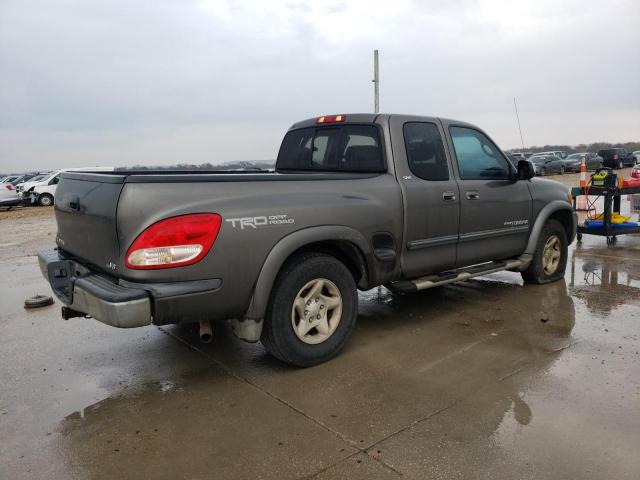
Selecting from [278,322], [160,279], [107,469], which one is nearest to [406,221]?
[278,322]

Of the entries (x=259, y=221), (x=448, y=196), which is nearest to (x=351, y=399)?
(x=259, y=221)

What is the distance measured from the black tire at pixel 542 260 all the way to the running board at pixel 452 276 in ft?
0.97

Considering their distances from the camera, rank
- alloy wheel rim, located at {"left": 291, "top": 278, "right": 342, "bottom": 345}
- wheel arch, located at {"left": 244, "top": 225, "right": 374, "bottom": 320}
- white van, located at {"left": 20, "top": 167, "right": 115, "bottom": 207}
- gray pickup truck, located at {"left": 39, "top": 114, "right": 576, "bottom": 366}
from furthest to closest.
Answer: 1. white van, located at {"left": 20, "top": 167, "right": 115, "bottom": 207}
2. alloy wheel rim, located at {"left": 291, "top": 278, "right": 342, "bottom": 345}
3. wheel arch, located at {"left": 244, "top": 225, "right": 374, "bottom": 320}
4. gray pickup truck, located at {"left": 39, "top": 114, "right": 576, "bottom": 366}

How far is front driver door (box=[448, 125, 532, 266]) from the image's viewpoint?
504 cm

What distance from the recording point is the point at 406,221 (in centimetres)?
442

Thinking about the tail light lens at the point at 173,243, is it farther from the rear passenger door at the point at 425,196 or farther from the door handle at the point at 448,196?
the door handle at the point at 448,196

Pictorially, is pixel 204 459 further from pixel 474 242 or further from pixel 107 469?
pixel 474 242

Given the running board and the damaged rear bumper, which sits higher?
the damaged rear bumper

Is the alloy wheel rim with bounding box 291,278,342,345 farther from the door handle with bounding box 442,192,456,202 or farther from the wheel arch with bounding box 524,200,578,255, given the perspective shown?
the wheel arch with bounding box 524,200,578,255

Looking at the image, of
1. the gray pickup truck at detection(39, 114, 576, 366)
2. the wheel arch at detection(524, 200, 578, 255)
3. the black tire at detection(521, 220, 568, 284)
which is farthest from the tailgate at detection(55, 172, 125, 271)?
the black tire at detection(521, 220, 568, 284)

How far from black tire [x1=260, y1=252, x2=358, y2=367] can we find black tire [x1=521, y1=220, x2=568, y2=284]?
2.95 metres

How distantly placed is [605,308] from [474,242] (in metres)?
1.49

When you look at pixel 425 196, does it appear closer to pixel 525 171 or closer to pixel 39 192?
pixel 525 171

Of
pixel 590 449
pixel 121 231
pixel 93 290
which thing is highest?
pixel 121 231
